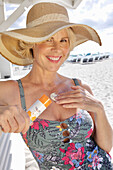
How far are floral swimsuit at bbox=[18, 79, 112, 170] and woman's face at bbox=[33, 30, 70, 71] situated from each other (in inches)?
7.5

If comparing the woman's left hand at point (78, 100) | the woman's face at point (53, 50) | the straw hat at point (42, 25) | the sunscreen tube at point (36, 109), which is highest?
the straw hat at point (42, 25)

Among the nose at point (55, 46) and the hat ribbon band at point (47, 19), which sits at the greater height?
the hat ribbon band at point (47, 19)

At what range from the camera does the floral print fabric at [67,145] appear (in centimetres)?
83

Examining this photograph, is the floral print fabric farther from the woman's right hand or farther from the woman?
the woman's right hand

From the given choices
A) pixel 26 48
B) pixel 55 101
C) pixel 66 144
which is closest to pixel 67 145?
pixel 66 144

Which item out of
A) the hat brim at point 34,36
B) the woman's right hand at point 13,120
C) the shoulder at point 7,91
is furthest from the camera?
the shoulder at point 7,91

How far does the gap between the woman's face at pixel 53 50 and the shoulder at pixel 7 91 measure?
7.1 inches

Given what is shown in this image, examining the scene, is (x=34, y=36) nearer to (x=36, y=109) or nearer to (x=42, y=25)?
(x=42, y=25)

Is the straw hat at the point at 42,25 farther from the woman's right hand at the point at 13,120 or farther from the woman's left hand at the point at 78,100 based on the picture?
the woman's right hand at the point at 13,120

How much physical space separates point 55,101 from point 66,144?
0.20m

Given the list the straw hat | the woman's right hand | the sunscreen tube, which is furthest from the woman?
the woman's right hand

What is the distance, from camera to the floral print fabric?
2.73 feet

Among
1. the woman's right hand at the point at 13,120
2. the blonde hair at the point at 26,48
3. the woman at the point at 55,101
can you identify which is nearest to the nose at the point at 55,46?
the woman at the point at 55,101

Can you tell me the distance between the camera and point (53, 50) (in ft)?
2.64
